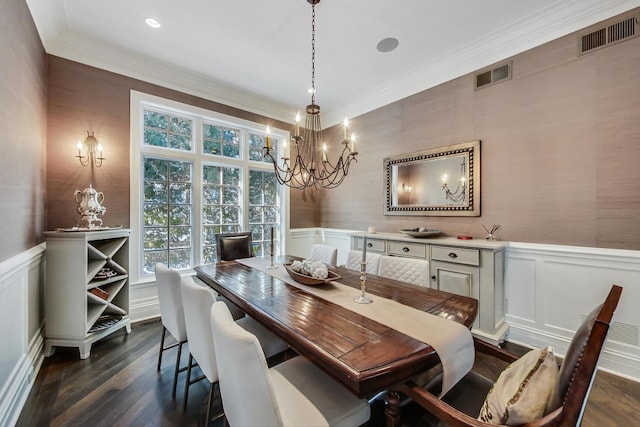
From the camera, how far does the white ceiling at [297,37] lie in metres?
2.31

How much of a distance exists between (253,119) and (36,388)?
3.72 m

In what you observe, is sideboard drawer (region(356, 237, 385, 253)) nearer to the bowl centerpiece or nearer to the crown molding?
the bowl centerpiece

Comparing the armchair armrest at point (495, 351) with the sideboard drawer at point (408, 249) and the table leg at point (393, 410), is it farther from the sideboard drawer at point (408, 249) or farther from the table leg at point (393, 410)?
the sideboard drawer at point (408, 249)

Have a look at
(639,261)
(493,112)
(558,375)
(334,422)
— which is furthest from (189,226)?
(639,261)

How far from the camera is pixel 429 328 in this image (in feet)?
4.23

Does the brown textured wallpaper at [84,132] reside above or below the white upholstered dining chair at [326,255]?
above

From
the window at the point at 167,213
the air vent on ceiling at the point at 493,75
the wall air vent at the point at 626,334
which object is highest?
the air vent on ceiling at the point at 493,75

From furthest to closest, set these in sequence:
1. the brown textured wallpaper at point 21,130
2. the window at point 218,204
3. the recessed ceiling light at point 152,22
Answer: the window at point 218,204, the recessed ceiling light at point 152,22, the brown textured wallpaper at point 21,130

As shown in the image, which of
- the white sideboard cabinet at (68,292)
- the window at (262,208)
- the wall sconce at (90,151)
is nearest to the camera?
the white sideboard cabinet at (68,292)

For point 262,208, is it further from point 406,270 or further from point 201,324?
point 201,324

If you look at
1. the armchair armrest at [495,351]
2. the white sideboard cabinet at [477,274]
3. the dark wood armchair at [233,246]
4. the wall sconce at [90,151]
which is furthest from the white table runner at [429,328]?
the wall sconce at [90,151]

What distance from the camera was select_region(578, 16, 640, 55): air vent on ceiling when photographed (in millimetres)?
2086

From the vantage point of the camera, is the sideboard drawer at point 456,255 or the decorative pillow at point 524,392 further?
the sideboard drawer at point 456,255

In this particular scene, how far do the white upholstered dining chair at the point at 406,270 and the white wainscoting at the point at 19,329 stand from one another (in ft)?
8.84
